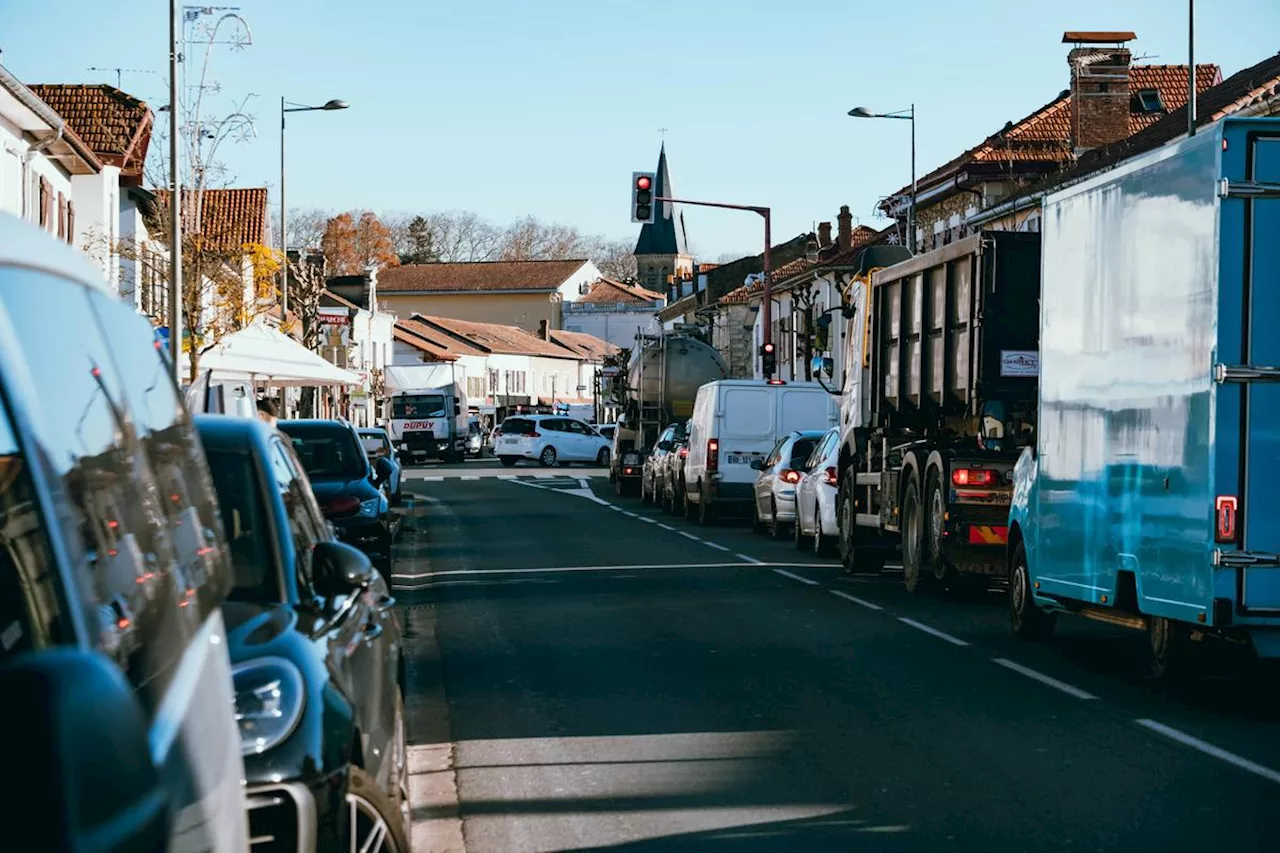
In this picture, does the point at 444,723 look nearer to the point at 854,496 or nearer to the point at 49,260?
the point at 49,260

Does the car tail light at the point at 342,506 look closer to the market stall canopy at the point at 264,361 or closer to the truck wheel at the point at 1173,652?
the market stall canopy at the point at 264,361

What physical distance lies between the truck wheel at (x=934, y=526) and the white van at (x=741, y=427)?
509 inches

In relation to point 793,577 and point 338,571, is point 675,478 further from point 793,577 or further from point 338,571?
point 338,571

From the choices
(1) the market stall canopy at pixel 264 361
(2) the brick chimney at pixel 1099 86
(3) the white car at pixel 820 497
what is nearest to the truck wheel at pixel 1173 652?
(3) the white car at pixel 820 497

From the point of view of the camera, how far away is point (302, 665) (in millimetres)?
4301

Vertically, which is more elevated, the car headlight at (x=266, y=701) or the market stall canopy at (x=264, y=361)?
the market stall canopy at (x=264, y=361)

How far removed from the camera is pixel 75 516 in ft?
6.26

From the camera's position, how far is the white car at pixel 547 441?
219ft

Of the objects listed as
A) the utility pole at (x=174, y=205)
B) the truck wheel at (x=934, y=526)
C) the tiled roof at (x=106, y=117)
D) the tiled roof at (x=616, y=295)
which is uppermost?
the tiled roof at (x=616, y=295)

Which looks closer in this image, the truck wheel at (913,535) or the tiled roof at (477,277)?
the truck wheel at (913,535)

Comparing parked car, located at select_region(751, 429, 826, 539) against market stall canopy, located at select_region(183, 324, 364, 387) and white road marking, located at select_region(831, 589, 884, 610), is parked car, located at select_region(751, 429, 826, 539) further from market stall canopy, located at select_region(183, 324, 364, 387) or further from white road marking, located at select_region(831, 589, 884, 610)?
white road marking, located at select_region(831, 589, 884, 610)

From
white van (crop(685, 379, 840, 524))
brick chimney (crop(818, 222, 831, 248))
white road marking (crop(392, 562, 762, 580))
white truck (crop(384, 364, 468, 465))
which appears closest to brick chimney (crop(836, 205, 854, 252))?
brick chimney (crop(818, 222, 831, 248))

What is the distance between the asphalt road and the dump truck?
678 millimetres

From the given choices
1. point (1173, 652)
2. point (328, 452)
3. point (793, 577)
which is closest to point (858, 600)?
point (793, 577)
